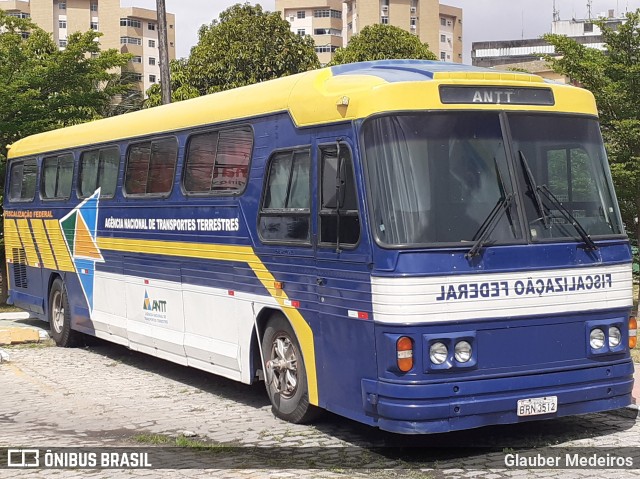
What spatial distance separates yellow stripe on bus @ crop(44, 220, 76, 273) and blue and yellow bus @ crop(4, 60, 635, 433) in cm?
550

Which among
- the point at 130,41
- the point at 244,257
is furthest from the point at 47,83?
the point at 130,41

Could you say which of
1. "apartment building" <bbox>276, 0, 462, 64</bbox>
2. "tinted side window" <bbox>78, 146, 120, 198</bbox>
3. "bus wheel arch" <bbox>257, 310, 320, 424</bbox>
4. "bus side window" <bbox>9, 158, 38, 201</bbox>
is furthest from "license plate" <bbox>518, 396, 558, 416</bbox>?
"apartment building" <bbox>276, 0, 462, 64</bbox>

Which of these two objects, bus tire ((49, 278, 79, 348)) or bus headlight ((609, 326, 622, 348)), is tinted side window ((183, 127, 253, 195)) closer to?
bus headlight ((609, 326, 622, 348))

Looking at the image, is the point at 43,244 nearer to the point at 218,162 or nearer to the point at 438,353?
the point at 218,162

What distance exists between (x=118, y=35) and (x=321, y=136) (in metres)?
92.2

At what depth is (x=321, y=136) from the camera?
8695 millimetres

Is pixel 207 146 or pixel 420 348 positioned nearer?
pixel 420 348

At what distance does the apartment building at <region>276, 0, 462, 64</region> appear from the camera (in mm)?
98500

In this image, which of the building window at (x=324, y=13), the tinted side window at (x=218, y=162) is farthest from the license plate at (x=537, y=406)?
the building window at (x=324, y=13)

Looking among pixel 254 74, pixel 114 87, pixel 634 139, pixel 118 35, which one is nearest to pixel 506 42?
pixel 118 35

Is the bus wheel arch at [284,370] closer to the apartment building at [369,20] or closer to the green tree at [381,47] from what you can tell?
the green tree at [381,47]

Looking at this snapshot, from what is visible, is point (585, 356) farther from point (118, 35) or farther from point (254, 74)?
point (118, 35)

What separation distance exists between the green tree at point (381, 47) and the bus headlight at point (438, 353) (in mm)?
43743

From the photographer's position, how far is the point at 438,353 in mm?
7703
